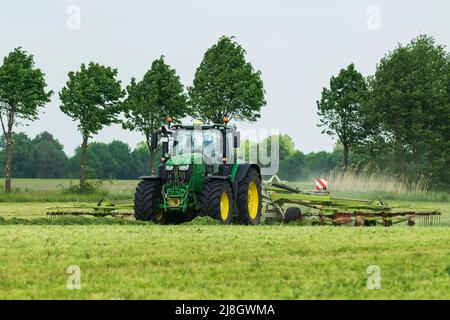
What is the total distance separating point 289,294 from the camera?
405 inches

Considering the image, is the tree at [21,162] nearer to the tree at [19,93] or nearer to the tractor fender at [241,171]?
the tree at [19,93]

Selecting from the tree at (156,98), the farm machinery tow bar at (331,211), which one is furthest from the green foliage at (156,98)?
the farm machinery tow bar at (331,211)

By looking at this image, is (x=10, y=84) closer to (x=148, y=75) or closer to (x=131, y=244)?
(x=148, y=75)

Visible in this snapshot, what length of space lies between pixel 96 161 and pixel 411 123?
61.9 metres

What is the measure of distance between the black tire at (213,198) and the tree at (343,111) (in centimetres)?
4490

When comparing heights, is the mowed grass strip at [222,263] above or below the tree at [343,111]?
below

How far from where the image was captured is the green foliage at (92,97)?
53.8 metres

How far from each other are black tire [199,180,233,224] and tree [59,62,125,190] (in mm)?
31449

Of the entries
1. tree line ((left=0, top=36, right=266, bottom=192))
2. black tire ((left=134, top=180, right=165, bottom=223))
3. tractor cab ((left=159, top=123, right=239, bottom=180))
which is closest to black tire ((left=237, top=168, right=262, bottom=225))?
tractor cab ((left=159, top=123, right=239, bottom=180))

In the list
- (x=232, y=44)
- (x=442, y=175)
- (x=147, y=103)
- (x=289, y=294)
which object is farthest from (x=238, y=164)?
(x=442, y=175)

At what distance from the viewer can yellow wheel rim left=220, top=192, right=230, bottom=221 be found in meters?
22.8

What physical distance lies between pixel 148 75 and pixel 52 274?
4986cm

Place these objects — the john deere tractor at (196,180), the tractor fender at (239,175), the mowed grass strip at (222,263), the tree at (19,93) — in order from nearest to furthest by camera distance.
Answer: the mowed grass strip at (222,263), the john deere tractor at (196,180), the tractor fender at (239,175), the tree at (19,93)
